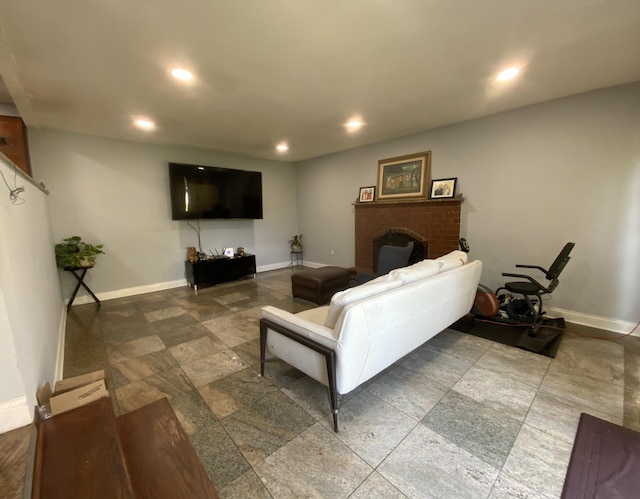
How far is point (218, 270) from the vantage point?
16.5ft

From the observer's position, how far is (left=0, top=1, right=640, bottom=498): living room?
70.6 inches

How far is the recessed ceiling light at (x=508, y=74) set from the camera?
2.37 metres

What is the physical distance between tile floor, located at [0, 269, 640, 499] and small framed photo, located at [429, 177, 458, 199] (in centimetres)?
205

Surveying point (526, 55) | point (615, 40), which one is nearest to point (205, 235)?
point (526, 55)

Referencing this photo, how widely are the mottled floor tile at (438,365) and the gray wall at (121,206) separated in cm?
437

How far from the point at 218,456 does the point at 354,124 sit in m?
3.82

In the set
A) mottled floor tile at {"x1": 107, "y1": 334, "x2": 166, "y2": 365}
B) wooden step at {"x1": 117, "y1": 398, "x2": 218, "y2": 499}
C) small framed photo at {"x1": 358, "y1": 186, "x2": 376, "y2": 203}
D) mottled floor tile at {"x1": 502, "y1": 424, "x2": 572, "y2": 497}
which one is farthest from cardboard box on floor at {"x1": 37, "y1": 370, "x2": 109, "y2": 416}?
small framed photo at {"x1": 358, "y1": 186, "x2": 376, "y2": 203}

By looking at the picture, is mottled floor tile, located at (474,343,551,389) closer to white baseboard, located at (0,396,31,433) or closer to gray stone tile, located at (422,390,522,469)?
gray stone tile, located at (422,390,522,469)

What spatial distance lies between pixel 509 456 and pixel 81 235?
548cm

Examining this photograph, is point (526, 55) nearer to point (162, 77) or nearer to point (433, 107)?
point (433, 107)

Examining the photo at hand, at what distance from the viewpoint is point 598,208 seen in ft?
9.59

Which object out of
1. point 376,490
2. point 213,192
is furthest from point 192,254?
point 376,490

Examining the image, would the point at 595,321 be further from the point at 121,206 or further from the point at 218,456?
the point at 121,206

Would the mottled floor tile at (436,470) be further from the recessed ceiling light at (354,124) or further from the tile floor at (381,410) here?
the recessed ceiling light at (354,124)
